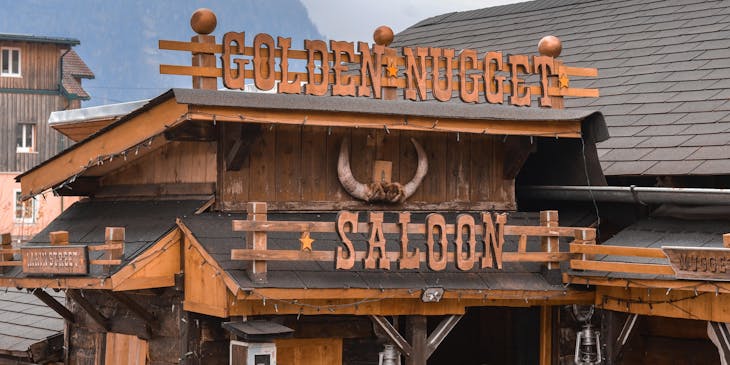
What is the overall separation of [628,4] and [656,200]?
287 inches

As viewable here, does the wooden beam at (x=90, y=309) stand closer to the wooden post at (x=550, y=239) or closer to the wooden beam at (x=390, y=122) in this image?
the wooden beam at (x=390, y=122)

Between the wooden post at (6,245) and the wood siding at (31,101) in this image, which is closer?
the wooden post at (6,245)

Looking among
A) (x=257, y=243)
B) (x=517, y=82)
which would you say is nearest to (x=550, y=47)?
(x=517, y=82)

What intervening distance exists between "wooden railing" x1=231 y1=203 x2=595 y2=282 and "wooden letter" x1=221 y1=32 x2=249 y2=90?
5.53 feet

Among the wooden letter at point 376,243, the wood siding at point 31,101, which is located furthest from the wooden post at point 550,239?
the wood siding at point 31,101

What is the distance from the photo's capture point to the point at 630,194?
14234 mm

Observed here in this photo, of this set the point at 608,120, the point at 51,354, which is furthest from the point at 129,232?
the point at 608,120

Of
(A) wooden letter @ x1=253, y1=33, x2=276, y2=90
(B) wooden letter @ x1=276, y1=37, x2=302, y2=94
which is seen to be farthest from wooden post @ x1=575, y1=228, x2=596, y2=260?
(A) wooden letter @ x1=253, y1=33, x2=276, y2=90

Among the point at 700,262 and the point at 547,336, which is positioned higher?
the point at 700,262

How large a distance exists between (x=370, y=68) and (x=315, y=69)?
626 millimetres

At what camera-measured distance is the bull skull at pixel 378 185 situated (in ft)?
45.4

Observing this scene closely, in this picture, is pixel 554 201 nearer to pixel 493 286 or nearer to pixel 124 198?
pixel 493 286

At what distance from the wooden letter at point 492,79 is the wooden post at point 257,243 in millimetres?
3820

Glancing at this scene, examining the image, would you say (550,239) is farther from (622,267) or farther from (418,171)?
(418,171)
